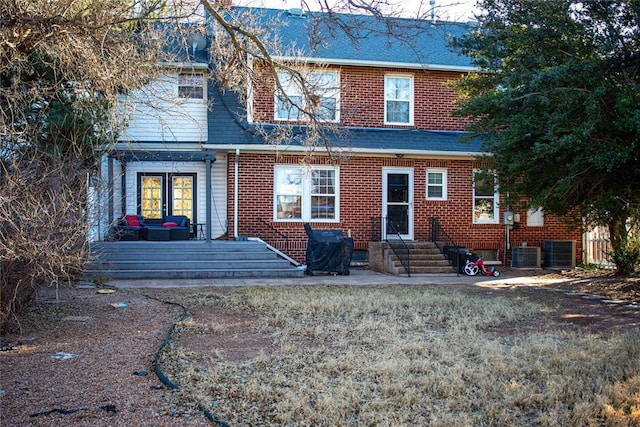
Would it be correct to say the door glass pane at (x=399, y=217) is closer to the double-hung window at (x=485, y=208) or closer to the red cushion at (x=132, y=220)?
the double-hung window at (x=485, y=208)

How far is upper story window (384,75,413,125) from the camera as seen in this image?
17.8 m

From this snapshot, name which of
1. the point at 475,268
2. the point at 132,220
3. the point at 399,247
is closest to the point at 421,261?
the point at 399,247

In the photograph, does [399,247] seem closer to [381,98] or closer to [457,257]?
[457,257]

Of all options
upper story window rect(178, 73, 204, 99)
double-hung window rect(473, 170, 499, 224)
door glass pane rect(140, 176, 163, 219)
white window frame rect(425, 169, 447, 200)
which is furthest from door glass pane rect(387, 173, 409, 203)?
door glass pane rect(140, 176, 163, 219)

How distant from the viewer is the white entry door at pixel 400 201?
56.5ft

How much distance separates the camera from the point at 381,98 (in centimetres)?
1766

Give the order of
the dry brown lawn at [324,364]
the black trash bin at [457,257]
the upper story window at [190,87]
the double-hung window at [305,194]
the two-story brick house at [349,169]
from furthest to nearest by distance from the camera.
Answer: the upper story window at [190,87] < the double-hung window at [305,194] < the two-story brick house at [349,169] < the black trash bin at [457,257] < the dry brown lawn at [324,364]

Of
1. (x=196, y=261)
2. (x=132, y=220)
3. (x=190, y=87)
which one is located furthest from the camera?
(x=190, y=87)

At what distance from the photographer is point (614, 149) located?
29.4 ft

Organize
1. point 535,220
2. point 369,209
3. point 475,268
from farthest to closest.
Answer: point 535,220 < point 369,209 < point 475,268

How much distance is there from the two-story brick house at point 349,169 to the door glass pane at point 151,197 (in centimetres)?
3

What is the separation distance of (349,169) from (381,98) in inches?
99.1

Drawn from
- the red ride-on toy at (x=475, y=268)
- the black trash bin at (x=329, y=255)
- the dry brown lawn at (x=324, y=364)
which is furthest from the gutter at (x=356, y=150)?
the dry brown lawn at (x=324, y=364)

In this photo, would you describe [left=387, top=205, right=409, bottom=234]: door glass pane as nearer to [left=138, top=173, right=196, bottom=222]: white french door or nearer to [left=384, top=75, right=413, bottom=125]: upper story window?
[left=384, top=75, right=413, bottom=125]: upper story window
